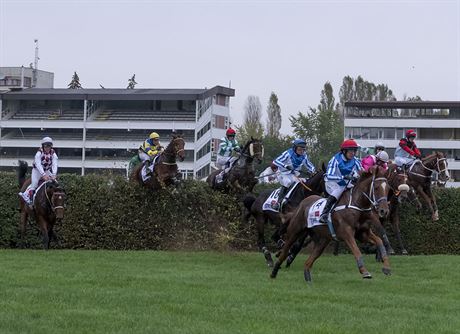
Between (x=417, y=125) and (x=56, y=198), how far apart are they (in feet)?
208

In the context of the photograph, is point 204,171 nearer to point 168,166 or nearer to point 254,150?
point 254,150

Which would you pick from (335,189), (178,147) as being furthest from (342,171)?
(178,147)

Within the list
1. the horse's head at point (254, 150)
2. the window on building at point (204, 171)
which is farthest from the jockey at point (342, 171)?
the window on building at point (204, 171)

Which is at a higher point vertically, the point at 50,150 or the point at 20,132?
the point at 20,132

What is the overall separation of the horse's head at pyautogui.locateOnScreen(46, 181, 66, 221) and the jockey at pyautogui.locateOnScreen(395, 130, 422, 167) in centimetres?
920

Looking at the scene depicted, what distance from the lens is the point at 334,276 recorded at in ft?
52.1

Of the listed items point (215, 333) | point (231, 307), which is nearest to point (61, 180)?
point (231, 307)

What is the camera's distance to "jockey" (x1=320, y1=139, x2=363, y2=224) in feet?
50.8

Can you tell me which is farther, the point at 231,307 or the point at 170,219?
the point at 170,219

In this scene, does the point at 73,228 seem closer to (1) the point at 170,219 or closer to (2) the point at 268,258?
(1) the point at 170,219

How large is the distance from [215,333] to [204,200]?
13.0 meters

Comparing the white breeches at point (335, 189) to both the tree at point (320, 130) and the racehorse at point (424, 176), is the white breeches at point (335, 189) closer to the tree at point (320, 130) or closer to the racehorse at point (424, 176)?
the racehorse at point (424, 176)

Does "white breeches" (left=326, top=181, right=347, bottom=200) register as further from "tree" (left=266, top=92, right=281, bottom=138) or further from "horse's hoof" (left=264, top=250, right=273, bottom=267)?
"tree" (left=266, top=92, right=281, bottom=138)

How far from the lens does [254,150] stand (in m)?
22.1
